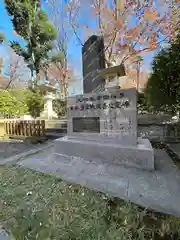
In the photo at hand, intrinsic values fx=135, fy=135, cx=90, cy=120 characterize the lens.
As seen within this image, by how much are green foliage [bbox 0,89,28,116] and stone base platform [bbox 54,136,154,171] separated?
7064 millimetres

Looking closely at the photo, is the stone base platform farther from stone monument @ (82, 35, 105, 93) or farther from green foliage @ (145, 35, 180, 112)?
stone monument @ (82, 35, 105, 93)

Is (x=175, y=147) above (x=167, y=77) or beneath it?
beneath

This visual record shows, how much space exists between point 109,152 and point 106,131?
1.46ft

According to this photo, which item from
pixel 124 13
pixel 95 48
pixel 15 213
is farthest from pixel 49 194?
pixel 124 13

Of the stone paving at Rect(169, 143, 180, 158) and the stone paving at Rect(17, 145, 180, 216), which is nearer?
the stone paving at Rect(17, 145, 180, 216)

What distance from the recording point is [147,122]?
482 cm

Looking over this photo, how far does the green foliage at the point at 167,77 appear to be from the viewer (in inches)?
123

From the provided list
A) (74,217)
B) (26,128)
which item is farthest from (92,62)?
(74,217)

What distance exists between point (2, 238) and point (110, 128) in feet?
7.39

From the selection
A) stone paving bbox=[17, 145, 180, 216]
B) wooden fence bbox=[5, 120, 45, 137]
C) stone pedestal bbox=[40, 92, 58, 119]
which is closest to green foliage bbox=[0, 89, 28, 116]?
stone pedestal bbox=[40, 92, 58, 119]

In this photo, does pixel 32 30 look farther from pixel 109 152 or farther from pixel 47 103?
pixel 109 152

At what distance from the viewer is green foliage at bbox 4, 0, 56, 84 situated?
30.7ft

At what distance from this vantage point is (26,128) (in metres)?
5.63

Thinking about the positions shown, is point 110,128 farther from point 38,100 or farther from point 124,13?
point 124,13
